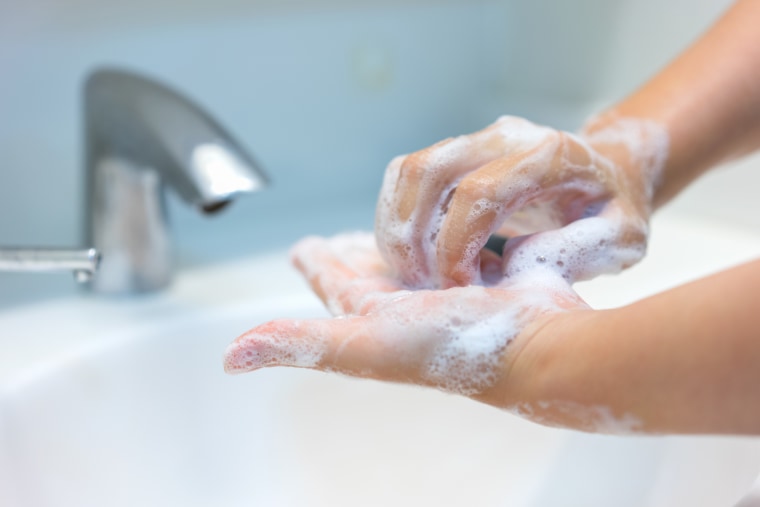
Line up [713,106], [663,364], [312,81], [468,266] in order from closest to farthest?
[663,364] → [468,266] → [713,106] → [312,81]

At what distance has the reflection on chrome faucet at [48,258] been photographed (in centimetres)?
46

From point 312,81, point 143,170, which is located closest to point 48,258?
point 143,170

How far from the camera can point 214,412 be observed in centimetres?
54

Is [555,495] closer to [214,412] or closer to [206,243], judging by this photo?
[214,412]

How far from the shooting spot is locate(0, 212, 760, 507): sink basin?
1.52 feet

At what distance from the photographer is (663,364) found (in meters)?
0.24

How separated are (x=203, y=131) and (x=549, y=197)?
0.25 m

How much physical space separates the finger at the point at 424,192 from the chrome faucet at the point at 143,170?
5.3 inches

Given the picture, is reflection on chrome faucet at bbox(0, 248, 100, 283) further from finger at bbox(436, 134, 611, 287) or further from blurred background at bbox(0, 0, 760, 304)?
finger at bbox(436, 134, 611, 287)

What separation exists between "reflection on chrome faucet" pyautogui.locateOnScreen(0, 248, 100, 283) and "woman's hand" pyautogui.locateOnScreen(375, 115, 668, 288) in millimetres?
193

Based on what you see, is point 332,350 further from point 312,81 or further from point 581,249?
point 312,81

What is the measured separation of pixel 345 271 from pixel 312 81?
1.29ft

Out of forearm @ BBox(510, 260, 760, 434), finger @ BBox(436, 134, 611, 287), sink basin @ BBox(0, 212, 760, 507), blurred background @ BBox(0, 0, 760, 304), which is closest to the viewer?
forearm @ BBox(510, 260, 760, 434)

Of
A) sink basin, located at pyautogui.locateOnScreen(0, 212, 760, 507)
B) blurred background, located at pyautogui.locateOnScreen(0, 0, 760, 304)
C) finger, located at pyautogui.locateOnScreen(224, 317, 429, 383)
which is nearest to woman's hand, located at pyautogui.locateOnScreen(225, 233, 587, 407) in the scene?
finger, located at pyautogui.locateOnScreen(224, 317, 429, 383)
